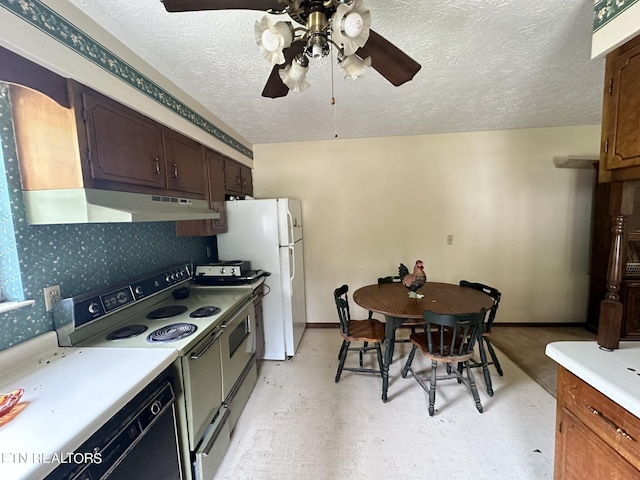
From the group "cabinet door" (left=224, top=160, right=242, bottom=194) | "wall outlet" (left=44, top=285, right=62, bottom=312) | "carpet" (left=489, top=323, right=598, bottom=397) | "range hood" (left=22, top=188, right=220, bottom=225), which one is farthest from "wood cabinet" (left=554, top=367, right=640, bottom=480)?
"cabinet door" (left=224, top=160, right=242, bottom=194)

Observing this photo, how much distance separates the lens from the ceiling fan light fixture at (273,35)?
2.89ft

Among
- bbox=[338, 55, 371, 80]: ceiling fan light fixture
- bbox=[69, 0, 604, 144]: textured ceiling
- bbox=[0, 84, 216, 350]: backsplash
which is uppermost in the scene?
bbox=[69, 0, 604, 144]: textured ceiling

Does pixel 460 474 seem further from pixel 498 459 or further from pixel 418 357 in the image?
pixel 418 357

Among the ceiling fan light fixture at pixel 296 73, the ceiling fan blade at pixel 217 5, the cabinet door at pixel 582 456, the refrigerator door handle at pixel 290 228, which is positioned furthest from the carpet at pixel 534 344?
the ceiling fan blade at pixel 217 5

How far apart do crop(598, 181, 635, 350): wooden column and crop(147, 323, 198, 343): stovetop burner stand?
198 centimetres

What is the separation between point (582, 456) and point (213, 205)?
2.75 metres

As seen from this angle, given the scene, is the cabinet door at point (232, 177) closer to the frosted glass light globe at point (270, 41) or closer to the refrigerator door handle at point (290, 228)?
the refrigerator door handle at point (290, 228)

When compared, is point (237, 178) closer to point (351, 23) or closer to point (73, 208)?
point (73, 208)

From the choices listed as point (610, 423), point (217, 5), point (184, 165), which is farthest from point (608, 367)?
point (184, 165)

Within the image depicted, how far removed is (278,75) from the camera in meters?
1.22

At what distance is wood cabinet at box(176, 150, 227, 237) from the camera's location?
2.24 meters

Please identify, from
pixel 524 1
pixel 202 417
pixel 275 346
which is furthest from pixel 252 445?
pixel 524 1

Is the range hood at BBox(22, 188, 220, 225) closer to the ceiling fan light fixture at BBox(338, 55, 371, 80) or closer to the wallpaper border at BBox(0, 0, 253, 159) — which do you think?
the wallpaper border at BBox(0, 0, 253, 159)

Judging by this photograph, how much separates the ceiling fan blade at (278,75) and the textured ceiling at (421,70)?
31 cm
